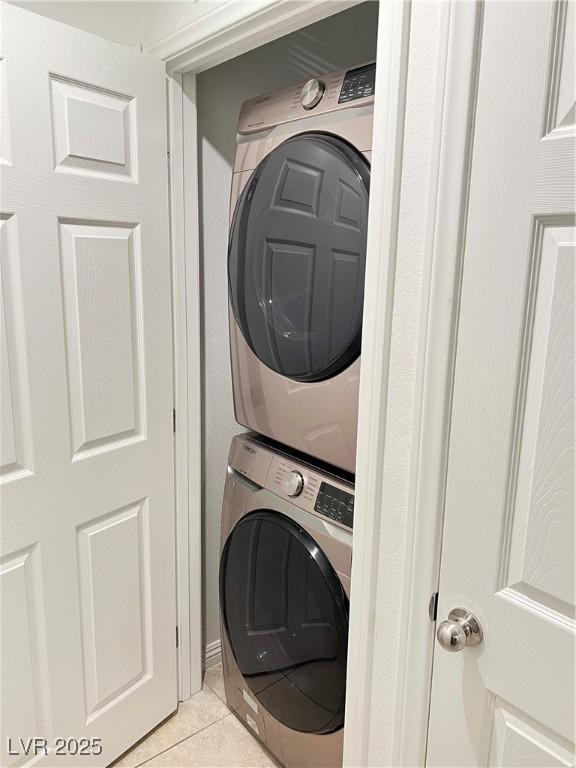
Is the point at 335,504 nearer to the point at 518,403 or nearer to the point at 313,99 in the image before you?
the point at 518,403

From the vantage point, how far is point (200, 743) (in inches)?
69.1

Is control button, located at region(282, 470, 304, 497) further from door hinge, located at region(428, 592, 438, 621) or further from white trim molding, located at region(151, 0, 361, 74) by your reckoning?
white trim molding, located at region(151, 0, 361, 74)

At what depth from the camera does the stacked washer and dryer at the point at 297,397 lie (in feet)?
4.09

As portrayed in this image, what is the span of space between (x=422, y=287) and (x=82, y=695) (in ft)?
4.62

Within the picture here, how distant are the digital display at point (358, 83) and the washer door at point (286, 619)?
101cm

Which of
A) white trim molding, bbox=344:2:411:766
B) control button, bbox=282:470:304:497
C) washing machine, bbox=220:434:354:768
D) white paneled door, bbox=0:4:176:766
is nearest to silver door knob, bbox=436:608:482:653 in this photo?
white trim molding, bbox=344:2:411:766

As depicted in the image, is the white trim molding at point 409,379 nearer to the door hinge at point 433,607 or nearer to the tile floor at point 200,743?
the door hinge at point 433,607

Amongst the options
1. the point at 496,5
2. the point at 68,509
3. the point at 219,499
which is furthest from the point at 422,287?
the point at 219,499

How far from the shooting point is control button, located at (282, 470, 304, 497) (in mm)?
1423

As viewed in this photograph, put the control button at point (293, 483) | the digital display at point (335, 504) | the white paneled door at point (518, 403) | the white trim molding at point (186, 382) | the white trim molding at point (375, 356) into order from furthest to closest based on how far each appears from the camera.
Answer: the white trim molding at point (186, 382) → the control button at point (293, 483) → the digital display at point (335, 504) → the white trim molding at point (375, 356) → the white paneled door at point (518, 403)

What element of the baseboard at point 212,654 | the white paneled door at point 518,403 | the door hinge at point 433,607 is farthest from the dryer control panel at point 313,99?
the baseboard at point 212,654

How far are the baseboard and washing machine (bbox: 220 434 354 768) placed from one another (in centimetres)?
30

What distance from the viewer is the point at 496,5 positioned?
0.79 m

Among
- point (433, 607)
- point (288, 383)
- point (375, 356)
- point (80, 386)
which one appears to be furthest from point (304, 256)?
point (433, 607)
